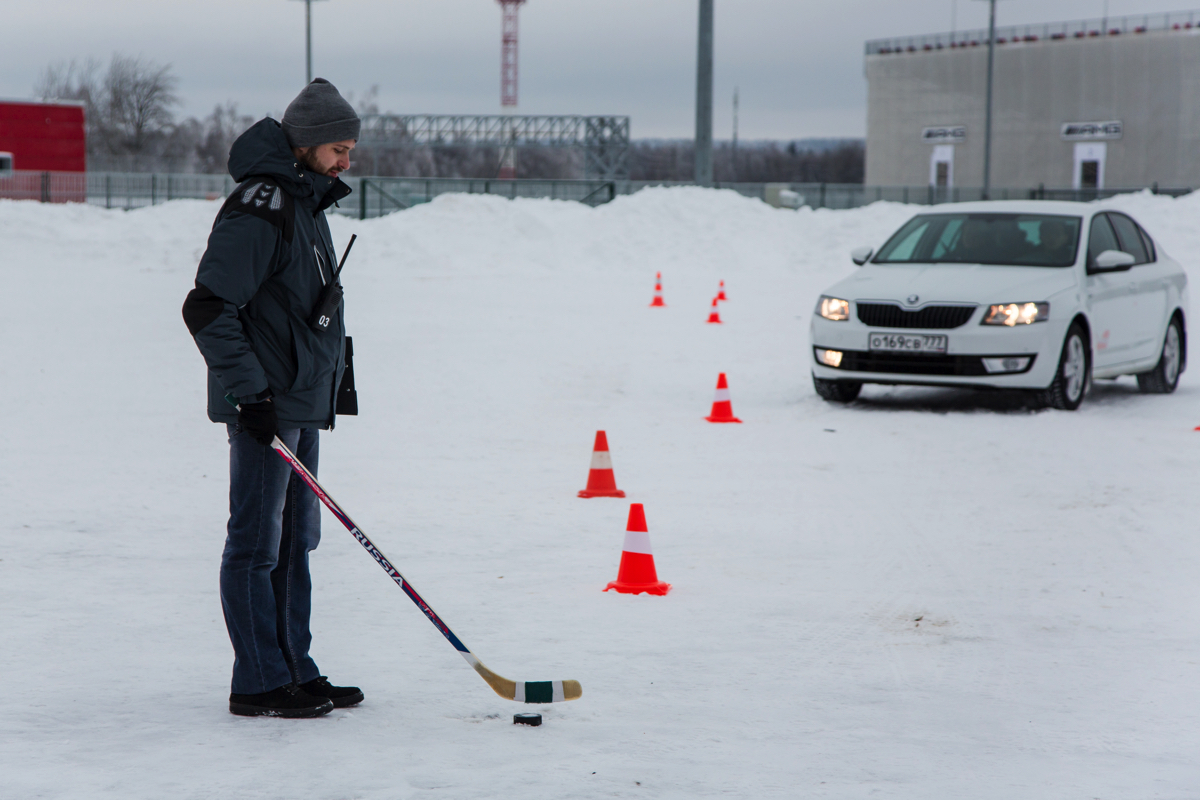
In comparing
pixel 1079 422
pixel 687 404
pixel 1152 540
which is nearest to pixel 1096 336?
pixel 1079 422

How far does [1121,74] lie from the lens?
196 ft

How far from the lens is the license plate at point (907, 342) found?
32.5ft

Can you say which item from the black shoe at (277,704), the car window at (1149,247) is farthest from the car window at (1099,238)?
the black shoe at (277,704)

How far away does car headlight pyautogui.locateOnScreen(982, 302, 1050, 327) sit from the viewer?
9820 mm

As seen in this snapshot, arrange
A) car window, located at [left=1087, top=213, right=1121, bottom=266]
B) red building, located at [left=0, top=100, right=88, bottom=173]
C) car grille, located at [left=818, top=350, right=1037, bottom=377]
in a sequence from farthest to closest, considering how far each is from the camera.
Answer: red building, located at [left=0, top=100, right=88, bottom=173] < car window, located at [left=1087, top=213, right=1121, bottom=266] < car grille, located at [left=818, top=350, right=1037, bottom=377]

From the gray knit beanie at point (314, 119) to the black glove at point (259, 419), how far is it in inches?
29.3

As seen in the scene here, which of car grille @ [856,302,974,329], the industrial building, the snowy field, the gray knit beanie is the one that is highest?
the industrial building

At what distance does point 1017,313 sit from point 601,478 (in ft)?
13.6

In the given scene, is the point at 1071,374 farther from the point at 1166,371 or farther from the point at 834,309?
the point at 1166,371

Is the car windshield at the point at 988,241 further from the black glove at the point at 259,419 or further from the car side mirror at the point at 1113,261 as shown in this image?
the black glove at the point at 259,419

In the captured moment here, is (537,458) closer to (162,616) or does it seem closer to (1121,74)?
(162,616)

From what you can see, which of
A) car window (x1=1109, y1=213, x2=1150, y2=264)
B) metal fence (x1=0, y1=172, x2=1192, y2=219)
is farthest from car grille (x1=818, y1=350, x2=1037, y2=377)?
metal fence (x1=0, y1=172, x2=1192, y2=219)

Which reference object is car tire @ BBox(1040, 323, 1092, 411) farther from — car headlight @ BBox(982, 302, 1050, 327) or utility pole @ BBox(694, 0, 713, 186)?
utility pole @ BBox(694, 0, 713, 186)

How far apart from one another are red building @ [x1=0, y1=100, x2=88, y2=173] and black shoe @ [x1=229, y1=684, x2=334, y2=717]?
46.8 meters
